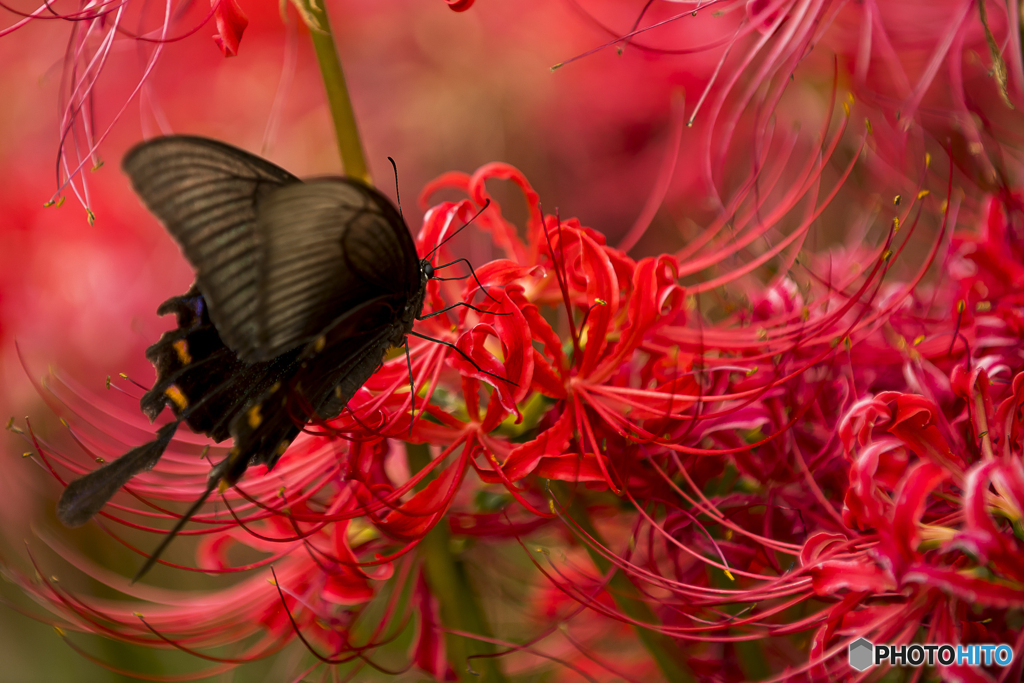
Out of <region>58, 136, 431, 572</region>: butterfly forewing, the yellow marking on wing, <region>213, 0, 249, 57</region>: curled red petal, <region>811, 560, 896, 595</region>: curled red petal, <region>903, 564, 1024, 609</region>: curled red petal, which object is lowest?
<region>811, 560, 896, 595</region>: curled red petal

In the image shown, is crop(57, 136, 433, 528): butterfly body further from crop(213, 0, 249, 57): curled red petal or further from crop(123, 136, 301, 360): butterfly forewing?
crop(213, 0, 249, 57): curled red petal

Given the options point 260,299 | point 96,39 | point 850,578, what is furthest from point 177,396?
point 850,578

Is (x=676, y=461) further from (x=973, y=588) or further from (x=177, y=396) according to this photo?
(x=177, y=396)

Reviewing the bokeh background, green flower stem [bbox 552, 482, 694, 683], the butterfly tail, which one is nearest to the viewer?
the butterfly tail

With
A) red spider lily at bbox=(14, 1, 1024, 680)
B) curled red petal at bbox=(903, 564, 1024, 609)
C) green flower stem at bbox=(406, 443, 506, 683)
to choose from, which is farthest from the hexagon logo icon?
green flower stem at bbox=(406, 443, 506, 683)

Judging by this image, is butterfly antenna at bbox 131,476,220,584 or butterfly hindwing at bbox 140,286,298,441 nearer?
butterfly antenna at bbox 131,476,220,584

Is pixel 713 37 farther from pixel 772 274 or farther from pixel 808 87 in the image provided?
pixel 772 274
